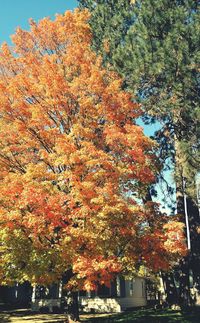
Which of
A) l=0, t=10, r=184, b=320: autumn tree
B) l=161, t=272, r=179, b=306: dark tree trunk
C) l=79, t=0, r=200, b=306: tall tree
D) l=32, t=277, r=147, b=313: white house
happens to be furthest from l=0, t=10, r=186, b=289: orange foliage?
l=32, t=277, r=147, b=313: white house

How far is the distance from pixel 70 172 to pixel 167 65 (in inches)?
292

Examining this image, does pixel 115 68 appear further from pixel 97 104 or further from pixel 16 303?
pixel 16 303

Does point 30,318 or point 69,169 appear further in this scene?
point 30,318

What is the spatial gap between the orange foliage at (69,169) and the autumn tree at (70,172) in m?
0.05

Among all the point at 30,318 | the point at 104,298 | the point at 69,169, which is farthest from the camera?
the point at 104,298

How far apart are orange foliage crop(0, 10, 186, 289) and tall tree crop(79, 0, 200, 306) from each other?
140 centimetres

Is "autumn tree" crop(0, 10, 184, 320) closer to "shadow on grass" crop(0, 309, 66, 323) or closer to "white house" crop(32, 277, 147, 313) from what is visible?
"shadow on grass" crop(0, 309, 66, 323)

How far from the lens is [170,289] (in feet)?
65.3

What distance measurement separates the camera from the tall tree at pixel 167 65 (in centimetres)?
1519

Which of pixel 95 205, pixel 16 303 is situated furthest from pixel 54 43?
pixel 16 303

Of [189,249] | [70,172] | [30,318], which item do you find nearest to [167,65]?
[70,172]

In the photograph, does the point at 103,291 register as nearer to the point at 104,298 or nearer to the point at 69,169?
the point at 104,298

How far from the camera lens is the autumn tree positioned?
11789 millimetres

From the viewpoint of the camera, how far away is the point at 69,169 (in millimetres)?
13961
